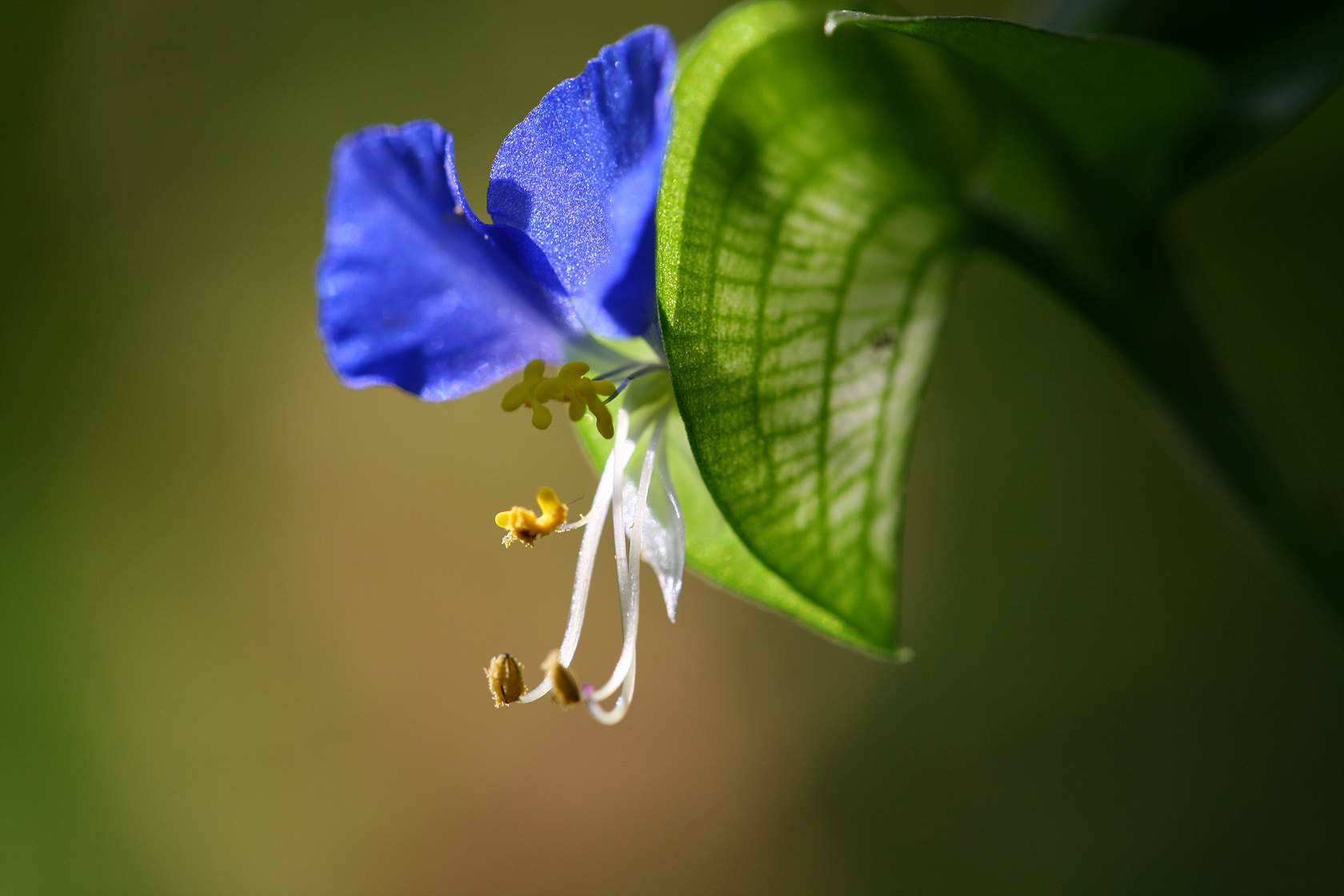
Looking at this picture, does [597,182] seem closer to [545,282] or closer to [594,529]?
[545,282]

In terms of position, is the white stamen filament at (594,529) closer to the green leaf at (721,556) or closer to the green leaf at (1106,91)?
the green leaf at (721,556)

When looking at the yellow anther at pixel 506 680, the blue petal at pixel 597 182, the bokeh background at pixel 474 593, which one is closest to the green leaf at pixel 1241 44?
the blue petal at pixel 597 182

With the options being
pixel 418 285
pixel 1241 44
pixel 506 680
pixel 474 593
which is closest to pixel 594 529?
pixel 506 680

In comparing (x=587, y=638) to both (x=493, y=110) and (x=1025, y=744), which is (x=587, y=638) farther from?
(x=493, y=110)

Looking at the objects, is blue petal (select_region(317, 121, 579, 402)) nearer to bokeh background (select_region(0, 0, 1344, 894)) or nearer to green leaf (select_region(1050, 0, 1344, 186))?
green leaf (select_region(1050, 0, 1344, 186))

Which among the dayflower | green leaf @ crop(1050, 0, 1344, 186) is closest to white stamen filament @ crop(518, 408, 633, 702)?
the dayflower

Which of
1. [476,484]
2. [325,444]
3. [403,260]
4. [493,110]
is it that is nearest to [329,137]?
[493,110]
